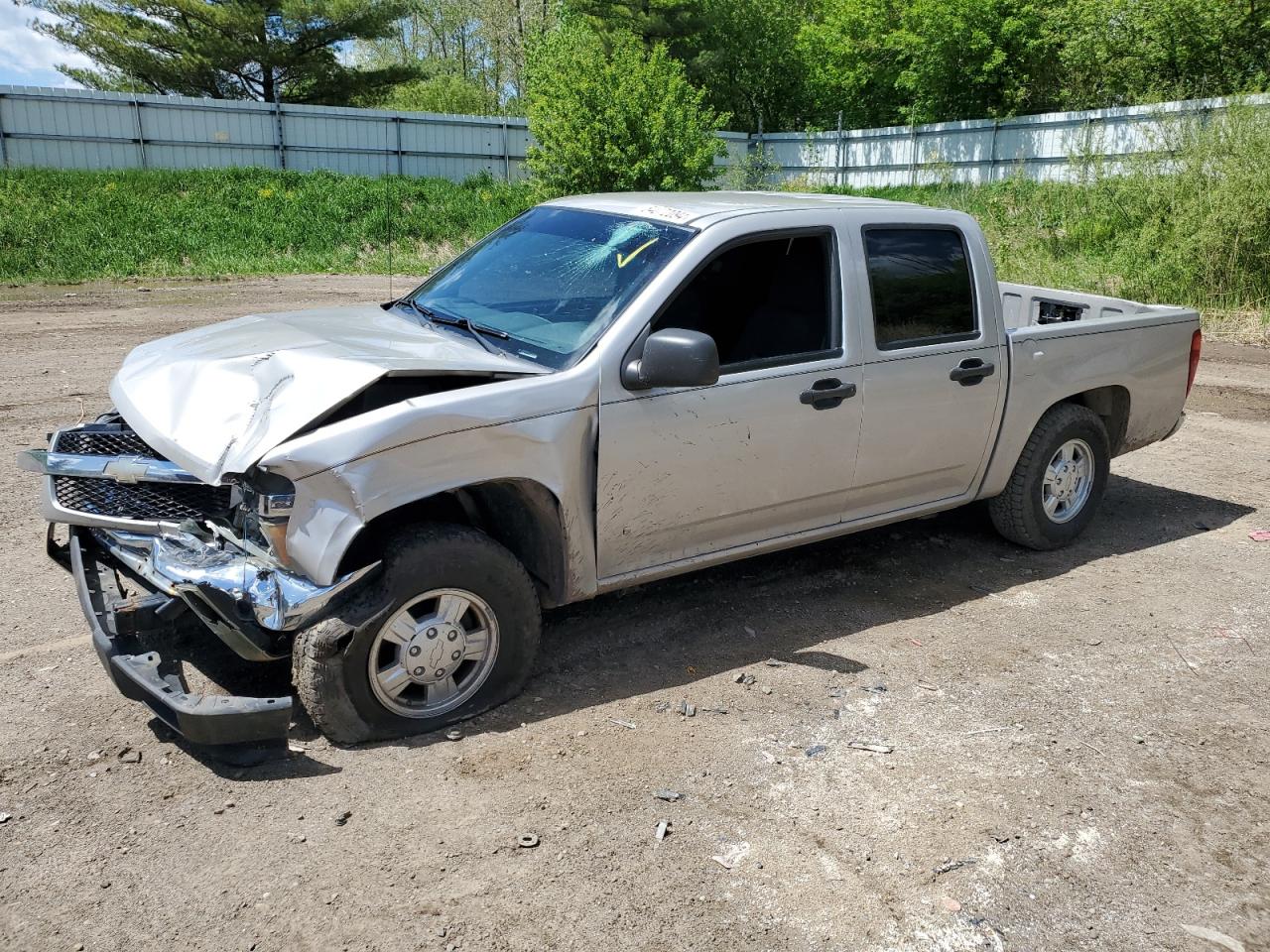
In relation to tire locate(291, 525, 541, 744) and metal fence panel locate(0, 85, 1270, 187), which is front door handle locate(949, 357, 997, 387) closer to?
tire locate(291, 525, 541, 744)

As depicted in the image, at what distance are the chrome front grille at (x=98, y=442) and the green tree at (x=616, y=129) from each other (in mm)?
15727

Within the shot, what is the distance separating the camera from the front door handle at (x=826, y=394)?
495cm

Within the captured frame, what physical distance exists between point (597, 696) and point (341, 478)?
149cm

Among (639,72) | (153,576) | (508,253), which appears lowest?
(153,576)

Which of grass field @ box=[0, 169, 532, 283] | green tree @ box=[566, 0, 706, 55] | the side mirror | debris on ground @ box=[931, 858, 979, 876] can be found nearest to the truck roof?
the side mirror

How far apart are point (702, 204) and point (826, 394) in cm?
107

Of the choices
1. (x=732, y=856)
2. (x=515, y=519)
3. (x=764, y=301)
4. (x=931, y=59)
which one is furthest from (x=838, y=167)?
(x=732, y=856)

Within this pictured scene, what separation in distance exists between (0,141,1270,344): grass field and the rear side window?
10.2 meters

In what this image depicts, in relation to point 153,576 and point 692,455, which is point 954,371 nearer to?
point 692,455

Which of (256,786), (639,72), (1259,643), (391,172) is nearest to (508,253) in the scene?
(256,786)

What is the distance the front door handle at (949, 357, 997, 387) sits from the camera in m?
5.52

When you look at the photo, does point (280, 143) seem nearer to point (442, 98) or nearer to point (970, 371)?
point (442, 98)

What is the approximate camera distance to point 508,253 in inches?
210

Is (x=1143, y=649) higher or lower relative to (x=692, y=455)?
lower
